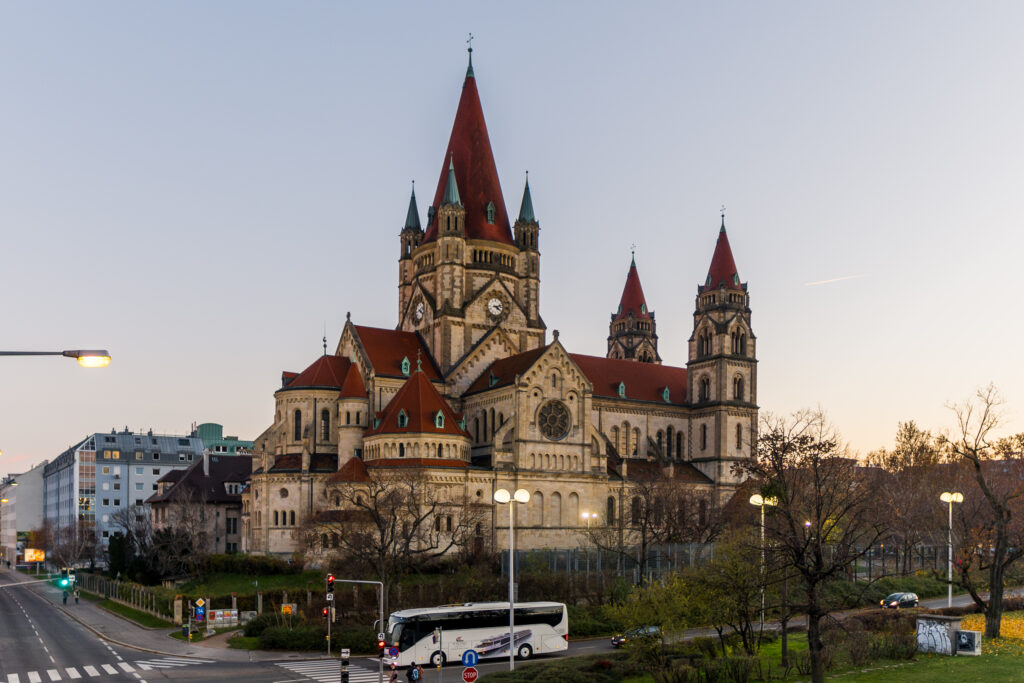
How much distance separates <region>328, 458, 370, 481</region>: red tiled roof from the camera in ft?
270

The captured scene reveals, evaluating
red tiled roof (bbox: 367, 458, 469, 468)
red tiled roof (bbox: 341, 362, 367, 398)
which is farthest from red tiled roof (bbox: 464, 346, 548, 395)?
red tiled roof (bbox: 367, 458, 469, 468)

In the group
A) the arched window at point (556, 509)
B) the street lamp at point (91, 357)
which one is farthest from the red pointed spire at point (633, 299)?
the street lamp at point (91, 357)

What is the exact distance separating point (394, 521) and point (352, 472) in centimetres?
1857

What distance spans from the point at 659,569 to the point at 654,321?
6570 cm

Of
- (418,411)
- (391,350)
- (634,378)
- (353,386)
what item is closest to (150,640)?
(418,411)

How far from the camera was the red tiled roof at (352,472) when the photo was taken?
82.4 meters

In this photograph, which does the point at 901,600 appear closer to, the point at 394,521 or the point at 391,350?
the point at 394,521

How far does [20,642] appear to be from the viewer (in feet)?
197

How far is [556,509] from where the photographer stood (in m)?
90.4

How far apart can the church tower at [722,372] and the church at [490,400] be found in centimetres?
18

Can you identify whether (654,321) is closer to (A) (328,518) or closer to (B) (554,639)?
(A) (328,518)

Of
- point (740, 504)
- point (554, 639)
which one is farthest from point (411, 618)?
point (740, 504)

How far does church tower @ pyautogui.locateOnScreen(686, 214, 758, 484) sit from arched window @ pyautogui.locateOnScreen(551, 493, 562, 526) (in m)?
Answer: 23.6

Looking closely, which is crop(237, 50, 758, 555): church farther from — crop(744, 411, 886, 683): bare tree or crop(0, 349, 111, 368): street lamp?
crop(0, 349, 111, 368): street lamp
